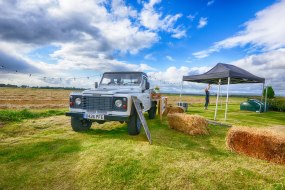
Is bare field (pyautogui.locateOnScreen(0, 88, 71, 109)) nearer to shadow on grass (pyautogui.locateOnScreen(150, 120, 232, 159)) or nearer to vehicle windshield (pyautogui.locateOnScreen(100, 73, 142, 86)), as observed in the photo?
vehicle windshield (pyautogui.locateOnScreen(100, 73, 142, 86))

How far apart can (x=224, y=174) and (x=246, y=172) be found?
1.58 feet

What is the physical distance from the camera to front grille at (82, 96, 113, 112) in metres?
5.17

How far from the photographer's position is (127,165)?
3.39 m

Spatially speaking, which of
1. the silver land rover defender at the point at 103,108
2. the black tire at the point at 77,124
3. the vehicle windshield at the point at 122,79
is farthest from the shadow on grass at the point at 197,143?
the black tire at the point at 77,124

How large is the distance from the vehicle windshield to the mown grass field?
2469 mm

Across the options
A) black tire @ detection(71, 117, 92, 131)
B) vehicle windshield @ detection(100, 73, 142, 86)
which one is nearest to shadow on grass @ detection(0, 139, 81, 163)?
black tire @ detection(71, 117, 92, 131)

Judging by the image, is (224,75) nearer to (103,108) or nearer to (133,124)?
(133,124)

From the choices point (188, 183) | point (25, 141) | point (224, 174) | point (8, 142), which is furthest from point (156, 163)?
point (8, 142)

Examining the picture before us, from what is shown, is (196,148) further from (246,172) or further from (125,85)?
(125,85)

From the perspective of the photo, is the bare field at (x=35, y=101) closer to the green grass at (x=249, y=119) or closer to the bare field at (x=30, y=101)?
the bare field at (x=30, y=101)

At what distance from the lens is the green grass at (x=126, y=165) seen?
2.84m

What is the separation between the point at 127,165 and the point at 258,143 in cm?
305

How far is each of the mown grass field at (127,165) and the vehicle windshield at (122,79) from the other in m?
2.47

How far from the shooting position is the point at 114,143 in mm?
4688
